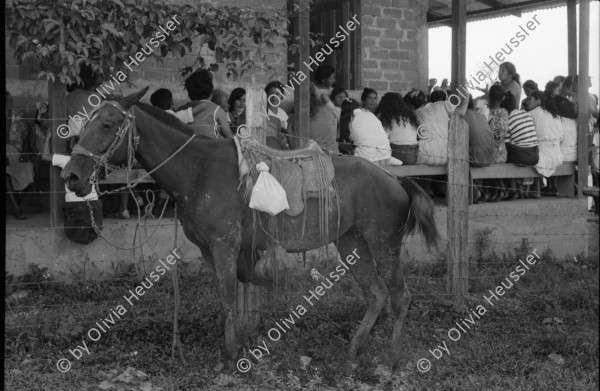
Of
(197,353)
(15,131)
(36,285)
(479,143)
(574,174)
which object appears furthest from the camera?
(574,174)

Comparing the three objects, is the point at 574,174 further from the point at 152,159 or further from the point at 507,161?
the point at 152,159

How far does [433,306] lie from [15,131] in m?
5.09

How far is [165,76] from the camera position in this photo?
11.1 meters

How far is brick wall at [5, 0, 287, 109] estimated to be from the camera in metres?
10.3

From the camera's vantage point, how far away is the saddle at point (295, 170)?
21.7ft

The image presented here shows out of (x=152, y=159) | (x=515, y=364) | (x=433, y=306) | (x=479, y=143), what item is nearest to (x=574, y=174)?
(x=479, y=143)

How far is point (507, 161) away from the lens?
1112 centimetres

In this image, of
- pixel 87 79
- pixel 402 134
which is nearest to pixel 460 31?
pixel 402 134

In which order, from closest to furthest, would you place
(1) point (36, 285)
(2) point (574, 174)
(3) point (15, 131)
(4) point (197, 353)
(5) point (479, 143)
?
1. (4) point (197, 353)
2. (1) point (36, 285)
3. (3) point (15, 131)
4. (5) point (479, 143)
5. (2) point (574, 174)

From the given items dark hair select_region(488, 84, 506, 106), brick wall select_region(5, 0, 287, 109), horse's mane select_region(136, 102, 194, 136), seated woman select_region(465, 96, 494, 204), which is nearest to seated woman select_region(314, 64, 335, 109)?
brick wall select_region(5, 0, 287, 109)

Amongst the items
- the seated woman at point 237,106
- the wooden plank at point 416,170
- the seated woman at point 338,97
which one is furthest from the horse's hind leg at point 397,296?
the seated woman at point 338,97

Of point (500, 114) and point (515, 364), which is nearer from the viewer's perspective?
point (515, 364)

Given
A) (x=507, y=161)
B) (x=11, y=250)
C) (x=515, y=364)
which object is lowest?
(x=515, y=364)

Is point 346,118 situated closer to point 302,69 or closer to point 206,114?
point 302,69
